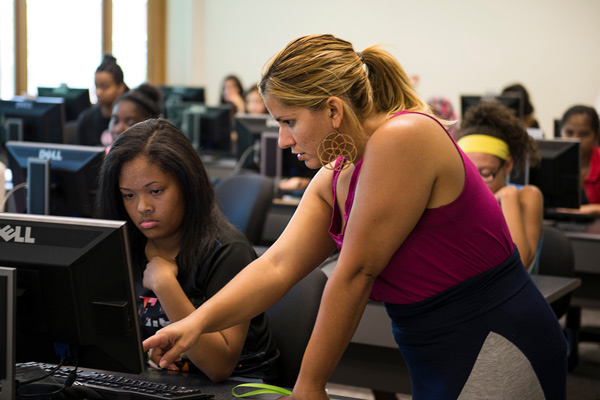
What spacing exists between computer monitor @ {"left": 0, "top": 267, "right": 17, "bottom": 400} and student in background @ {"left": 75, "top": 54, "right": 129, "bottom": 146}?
3.61 m

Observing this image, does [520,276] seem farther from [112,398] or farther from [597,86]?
[597,86]

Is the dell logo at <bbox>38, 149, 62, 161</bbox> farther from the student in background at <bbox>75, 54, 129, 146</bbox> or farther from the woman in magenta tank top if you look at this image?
the student in background at <bbox>75, 54, 129, 146</bbox>

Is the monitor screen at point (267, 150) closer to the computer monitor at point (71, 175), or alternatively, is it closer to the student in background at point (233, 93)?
A: the computer monitor at point (71, 175)

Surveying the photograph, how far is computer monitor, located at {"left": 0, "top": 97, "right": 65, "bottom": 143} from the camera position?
4172 mm

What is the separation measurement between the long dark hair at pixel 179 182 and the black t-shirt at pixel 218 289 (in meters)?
0.03

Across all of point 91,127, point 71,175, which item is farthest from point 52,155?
point 91,127

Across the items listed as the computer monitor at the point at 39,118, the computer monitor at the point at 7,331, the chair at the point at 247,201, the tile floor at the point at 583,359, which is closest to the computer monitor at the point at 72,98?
the computer monitor at the point at 39,118

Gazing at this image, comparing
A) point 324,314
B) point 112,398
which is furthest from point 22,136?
point 324,314

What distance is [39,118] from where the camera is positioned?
13.9ft

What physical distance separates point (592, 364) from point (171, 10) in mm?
7610

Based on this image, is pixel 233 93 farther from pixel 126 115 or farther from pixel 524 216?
pixel 524 216

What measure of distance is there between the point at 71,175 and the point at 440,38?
23.1 ft

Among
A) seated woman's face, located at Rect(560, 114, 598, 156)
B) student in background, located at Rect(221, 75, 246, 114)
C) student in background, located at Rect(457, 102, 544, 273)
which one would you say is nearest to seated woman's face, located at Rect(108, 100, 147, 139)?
student in background, located at Rect(457, 102, 544, 273)

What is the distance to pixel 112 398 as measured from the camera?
52.9 inches
